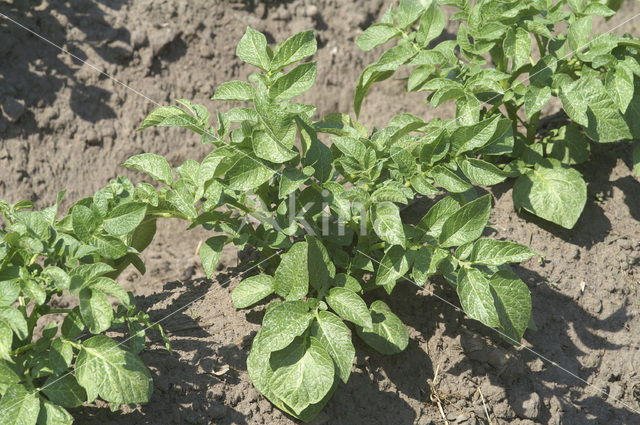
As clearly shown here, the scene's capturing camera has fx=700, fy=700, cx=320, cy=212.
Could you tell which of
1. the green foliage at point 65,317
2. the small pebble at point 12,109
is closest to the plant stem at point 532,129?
the green foliage at point 65,317

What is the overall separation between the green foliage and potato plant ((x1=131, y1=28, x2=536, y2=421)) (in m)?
0.29

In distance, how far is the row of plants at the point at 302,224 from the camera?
1797 mm

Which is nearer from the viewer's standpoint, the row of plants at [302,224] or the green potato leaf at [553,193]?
the row of plants at [302,224]

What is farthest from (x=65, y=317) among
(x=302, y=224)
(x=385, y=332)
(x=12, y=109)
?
(x=12, y=109)

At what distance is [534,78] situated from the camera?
2.44 meters

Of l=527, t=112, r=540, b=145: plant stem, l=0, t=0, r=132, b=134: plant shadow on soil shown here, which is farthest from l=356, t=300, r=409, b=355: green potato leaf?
l=0, t=0, r=132, b=134: plant shadow on soil

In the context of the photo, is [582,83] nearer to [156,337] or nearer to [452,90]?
[452,90]

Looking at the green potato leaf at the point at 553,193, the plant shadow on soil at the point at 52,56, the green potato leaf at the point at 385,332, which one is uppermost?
the plant shadow on soil at the point at 52,56

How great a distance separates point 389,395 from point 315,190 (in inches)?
26.9

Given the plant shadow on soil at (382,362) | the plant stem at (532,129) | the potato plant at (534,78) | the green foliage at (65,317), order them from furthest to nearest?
the plant stem at (532,129), the potato plant at (534,78), the plant shadow on soil at (382,362), the green foliage at (65,317)

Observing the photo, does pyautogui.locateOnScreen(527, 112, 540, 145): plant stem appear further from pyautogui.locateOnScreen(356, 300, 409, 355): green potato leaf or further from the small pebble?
the small pebble

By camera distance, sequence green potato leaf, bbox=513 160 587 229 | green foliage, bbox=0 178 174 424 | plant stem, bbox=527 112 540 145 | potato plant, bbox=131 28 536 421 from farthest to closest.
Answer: plant stem, bbox=527 112 540 145 < green potato leaf, bbox=513 160 587 229 < potato plant, bbox=131 28 536 421 < green foliage, bbox=0 178 174 424

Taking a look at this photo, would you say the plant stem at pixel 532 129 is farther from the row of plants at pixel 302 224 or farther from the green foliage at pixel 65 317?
the green foliage at pixel 65 317

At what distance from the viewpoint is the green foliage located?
1721mm
